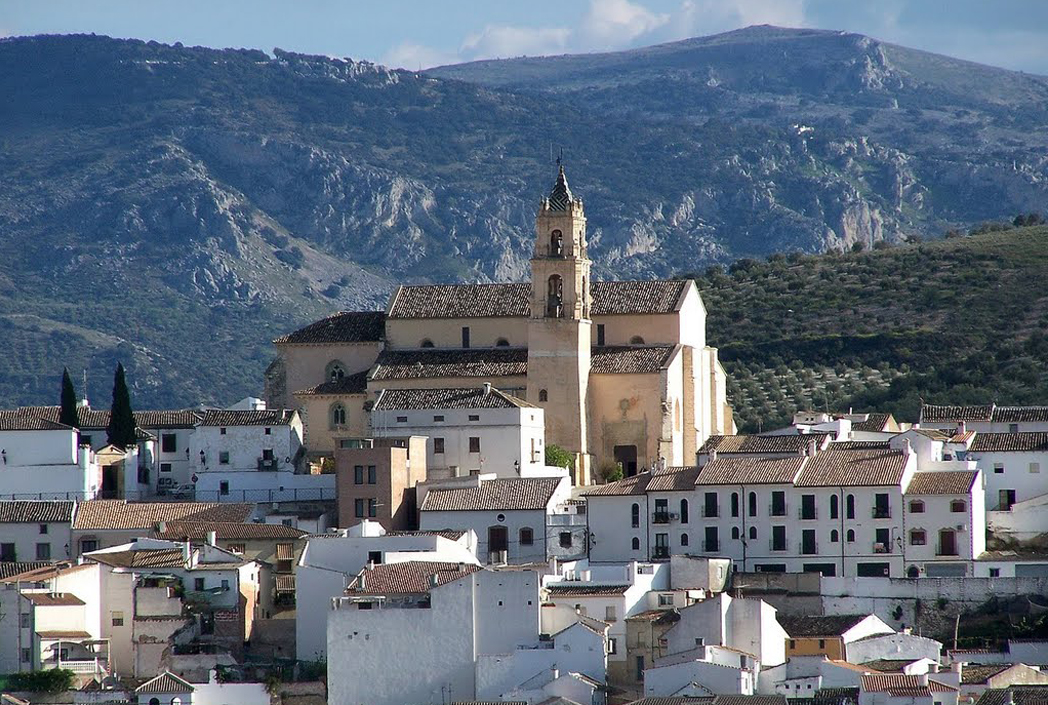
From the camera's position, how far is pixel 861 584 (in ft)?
208

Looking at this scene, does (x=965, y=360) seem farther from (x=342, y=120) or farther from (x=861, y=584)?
(x=342, y=120)

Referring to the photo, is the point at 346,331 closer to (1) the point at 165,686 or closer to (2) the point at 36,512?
(2) the point at 36,512

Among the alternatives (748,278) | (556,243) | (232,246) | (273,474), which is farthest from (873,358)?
(232,246)

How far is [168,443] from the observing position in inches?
3014

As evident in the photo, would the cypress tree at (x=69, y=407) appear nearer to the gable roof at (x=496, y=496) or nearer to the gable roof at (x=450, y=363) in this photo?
the gable roof at (x=450, y=363)

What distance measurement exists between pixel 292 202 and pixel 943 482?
114 m

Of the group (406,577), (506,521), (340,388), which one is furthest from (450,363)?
(406,577)

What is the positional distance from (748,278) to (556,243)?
4176 cm

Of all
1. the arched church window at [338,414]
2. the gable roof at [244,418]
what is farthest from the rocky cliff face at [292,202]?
the gable roof at [244,418]

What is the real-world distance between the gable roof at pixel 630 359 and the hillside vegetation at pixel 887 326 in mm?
14289

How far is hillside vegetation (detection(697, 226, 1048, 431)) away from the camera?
95875 mm

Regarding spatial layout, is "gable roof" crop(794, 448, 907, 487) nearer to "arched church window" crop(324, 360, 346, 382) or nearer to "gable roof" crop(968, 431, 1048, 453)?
"gable roof" crop(968, 431, 1048, 453)

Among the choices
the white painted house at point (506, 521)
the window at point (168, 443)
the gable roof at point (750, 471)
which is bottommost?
the white painted house at point (506, 521)

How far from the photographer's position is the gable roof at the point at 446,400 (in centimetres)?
7212
